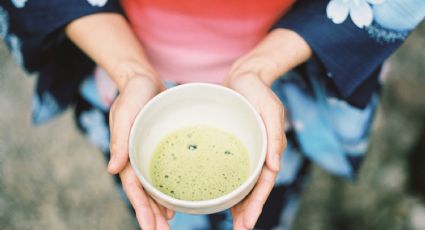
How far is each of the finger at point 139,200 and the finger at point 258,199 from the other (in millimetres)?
160

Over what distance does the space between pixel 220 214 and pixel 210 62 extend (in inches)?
15.6

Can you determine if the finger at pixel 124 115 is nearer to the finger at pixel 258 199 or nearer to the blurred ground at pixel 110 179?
the finger at pixel 258 199

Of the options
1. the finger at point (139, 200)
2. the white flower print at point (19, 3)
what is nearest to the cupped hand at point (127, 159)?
the finger at point (139, 200)

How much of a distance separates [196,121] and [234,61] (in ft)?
0.60

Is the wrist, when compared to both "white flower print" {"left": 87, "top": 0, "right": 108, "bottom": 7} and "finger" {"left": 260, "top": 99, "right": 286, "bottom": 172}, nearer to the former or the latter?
"finger" {"left": 260, "top": 99, "right": 286, "bottom": 172}

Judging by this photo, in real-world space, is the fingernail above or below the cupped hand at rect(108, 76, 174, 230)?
above

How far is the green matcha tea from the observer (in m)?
0.79

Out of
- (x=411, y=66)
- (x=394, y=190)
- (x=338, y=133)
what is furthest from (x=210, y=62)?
(x=411, y=66)

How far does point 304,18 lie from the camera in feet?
2.98

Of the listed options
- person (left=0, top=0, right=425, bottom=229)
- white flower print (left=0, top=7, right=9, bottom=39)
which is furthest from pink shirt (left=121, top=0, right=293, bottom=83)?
white flower print (left=0, top=7, right=9, bottom=39)

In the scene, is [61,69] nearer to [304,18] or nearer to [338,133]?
[304,18]

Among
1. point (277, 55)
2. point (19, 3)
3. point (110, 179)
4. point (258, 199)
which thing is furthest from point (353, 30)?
point (110, 179)

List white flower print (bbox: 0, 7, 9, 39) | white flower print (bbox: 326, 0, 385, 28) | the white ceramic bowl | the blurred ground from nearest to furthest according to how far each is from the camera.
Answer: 1. the white ceramic bowl
2. white flower print (bbox: 326, 0, 385, 28)
3. white flower print (bbox: 0, 7, 9, 39)
4. the blurred ground

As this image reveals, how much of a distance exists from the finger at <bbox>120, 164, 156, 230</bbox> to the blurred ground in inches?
38.1
